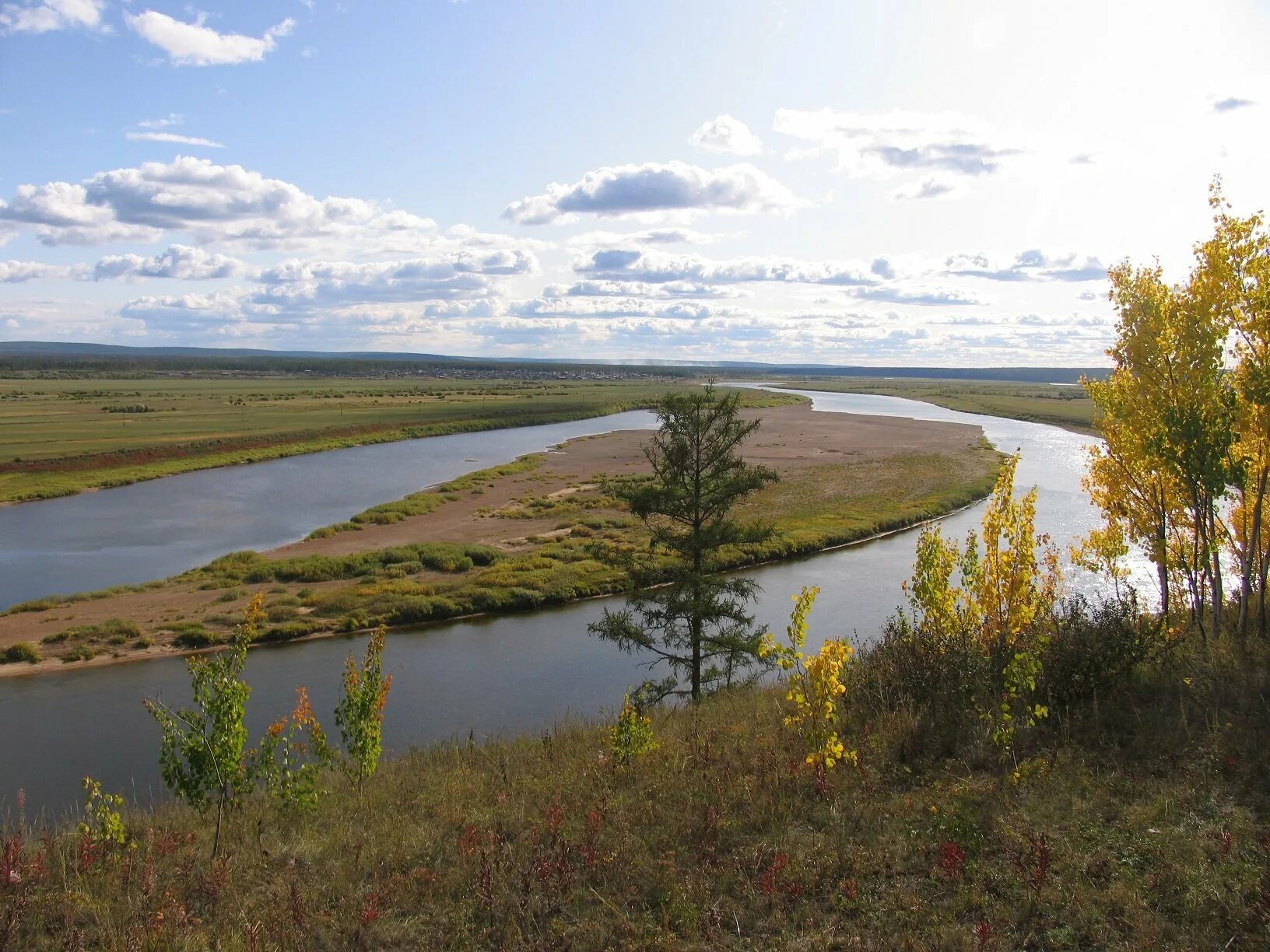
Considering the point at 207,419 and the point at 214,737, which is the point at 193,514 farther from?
the point at 207,419

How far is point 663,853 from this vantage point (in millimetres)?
6430

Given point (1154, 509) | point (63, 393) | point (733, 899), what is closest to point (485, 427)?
point (63, 393)

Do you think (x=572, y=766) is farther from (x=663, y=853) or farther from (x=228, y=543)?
(x=228, y=543)

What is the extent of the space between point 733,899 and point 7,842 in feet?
17.6

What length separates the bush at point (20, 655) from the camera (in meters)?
22.0

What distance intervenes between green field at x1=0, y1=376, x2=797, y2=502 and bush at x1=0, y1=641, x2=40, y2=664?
28978 mm

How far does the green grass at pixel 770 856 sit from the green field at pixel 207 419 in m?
49.1

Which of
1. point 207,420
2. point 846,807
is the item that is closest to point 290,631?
point 846,807

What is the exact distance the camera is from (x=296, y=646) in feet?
79.0

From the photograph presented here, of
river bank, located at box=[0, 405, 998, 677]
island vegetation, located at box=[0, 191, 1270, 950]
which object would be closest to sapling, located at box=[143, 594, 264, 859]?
island vegetation, located at box=[0, 191, 1270, 950]

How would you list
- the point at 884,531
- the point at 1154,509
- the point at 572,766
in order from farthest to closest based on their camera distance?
the point at 884,531 < the point at 1154,509 < the point at 572,766

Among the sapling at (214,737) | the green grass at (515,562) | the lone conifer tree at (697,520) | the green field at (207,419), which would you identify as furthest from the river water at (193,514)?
the sapling at (214,737)

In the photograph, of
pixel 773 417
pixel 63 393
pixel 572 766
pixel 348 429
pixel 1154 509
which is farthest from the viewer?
pixel 63 393

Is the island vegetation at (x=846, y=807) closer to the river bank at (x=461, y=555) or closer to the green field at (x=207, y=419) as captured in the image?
the river bank at (x=461, y=555)
